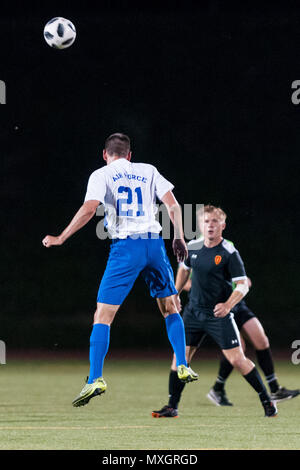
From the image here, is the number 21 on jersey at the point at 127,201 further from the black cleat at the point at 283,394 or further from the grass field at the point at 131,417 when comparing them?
the black cleat at the point at 283,394

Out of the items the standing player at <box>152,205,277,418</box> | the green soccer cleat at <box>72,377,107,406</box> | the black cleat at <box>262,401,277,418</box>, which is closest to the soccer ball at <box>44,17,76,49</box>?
the standing player at <box>152,205,277,418</box>

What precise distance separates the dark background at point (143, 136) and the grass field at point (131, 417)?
354 cm

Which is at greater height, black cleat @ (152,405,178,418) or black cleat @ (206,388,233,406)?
black cleat @ (152,405,178,418)

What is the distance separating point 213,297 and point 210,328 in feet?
0.93

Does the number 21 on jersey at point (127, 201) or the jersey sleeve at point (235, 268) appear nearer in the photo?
the number 21 on jersey at point (127, 201)

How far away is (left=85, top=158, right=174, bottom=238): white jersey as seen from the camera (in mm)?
6484

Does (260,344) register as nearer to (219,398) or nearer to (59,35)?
(219,398)

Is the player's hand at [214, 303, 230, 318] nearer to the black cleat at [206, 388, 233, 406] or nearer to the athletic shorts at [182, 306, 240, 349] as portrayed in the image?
the athletic shorts at [182, 306, 240, 349]

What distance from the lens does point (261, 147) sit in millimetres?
17219

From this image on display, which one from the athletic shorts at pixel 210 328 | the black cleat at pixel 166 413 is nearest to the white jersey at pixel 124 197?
the athletic shorts at pixel 210 328

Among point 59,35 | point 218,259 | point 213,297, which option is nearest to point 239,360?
point 213,297

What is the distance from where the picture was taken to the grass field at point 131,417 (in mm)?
5578

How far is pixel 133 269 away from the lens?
6449 mm

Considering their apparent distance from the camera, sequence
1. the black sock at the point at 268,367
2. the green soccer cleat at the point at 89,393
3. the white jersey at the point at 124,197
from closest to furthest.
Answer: the green soccer cleat at the point at 89,393 → the white jersey at the point at 124,197 → the black sock at the point at 268,367
